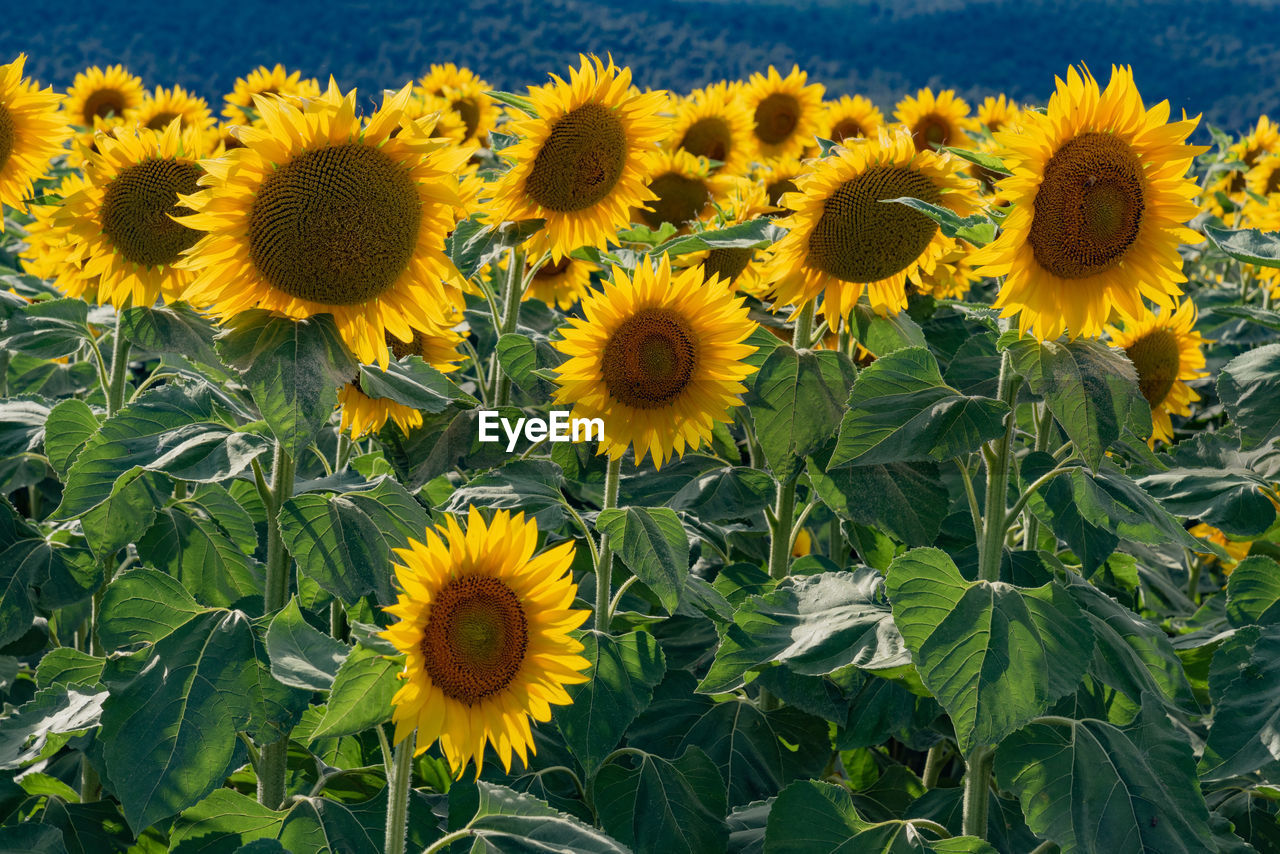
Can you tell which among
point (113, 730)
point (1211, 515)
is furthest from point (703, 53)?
point (113, 730)

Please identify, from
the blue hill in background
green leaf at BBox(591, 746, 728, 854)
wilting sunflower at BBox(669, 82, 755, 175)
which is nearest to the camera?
green leaf at BBox(591, 746, 728, 854)

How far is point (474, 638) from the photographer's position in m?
1.78

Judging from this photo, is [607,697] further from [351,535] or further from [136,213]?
[136,213]

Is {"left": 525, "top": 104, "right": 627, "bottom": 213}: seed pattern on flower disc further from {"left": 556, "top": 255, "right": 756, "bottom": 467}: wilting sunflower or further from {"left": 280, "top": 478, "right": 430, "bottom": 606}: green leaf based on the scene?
{"left": 280, "top": 478, "right": 430, "bottom": 606}: green leaf

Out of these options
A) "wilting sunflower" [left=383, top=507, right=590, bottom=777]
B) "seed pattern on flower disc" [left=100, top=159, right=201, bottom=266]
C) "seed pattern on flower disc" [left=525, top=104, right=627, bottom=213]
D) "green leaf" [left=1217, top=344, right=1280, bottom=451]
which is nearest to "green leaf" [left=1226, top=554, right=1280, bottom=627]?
"green leaf" [left=1217, top=344, right=1280, bottom=451]

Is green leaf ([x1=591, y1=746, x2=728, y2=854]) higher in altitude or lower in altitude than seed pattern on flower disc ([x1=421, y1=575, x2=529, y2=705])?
lower

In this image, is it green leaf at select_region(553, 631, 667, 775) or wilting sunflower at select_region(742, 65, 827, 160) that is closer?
green leaf at select_region(553, 631, 667, 775)

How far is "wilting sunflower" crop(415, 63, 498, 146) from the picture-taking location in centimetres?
707

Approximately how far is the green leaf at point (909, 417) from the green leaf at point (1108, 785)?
569mm

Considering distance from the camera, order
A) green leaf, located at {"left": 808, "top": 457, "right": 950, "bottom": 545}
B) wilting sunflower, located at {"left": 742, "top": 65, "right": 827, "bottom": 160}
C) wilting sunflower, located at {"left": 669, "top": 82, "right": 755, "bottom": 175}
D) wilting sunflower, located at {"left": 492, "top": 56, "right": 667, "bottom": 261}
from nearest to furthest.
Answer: green leaf, located at {"left": 808, "top": 457, "right": 950, "bottom": 545} → wilting sunflower, located at {"left": 492, "top": 56, "right": 667, "bottom": 261} → wilting sunflower, located at {"left": 669, "top": 82, "right": 755, "bottom": 175} → wilting sunflower, located at {"left": 742, "top": 65, "right": 827, "bottom": 160}

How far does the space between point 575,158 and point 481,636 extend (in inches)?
68.0

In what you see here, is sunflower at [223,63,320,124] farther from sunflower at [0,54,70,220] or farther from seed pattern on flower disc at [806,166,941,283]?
seed pattern on flower disc at [806,166,941,283]

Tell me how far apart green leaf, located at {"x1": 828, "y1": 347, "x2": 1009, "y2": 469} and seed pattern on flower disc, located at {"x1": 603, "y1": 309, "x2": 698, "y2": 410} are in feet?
1.41

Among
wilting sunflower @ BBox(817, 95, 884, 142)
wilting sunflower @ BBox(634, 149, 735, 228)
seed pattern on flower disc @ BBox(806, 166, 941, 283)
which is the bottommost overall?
seed pattern on flower disc @ BBox(806, 166, 941, 283)
